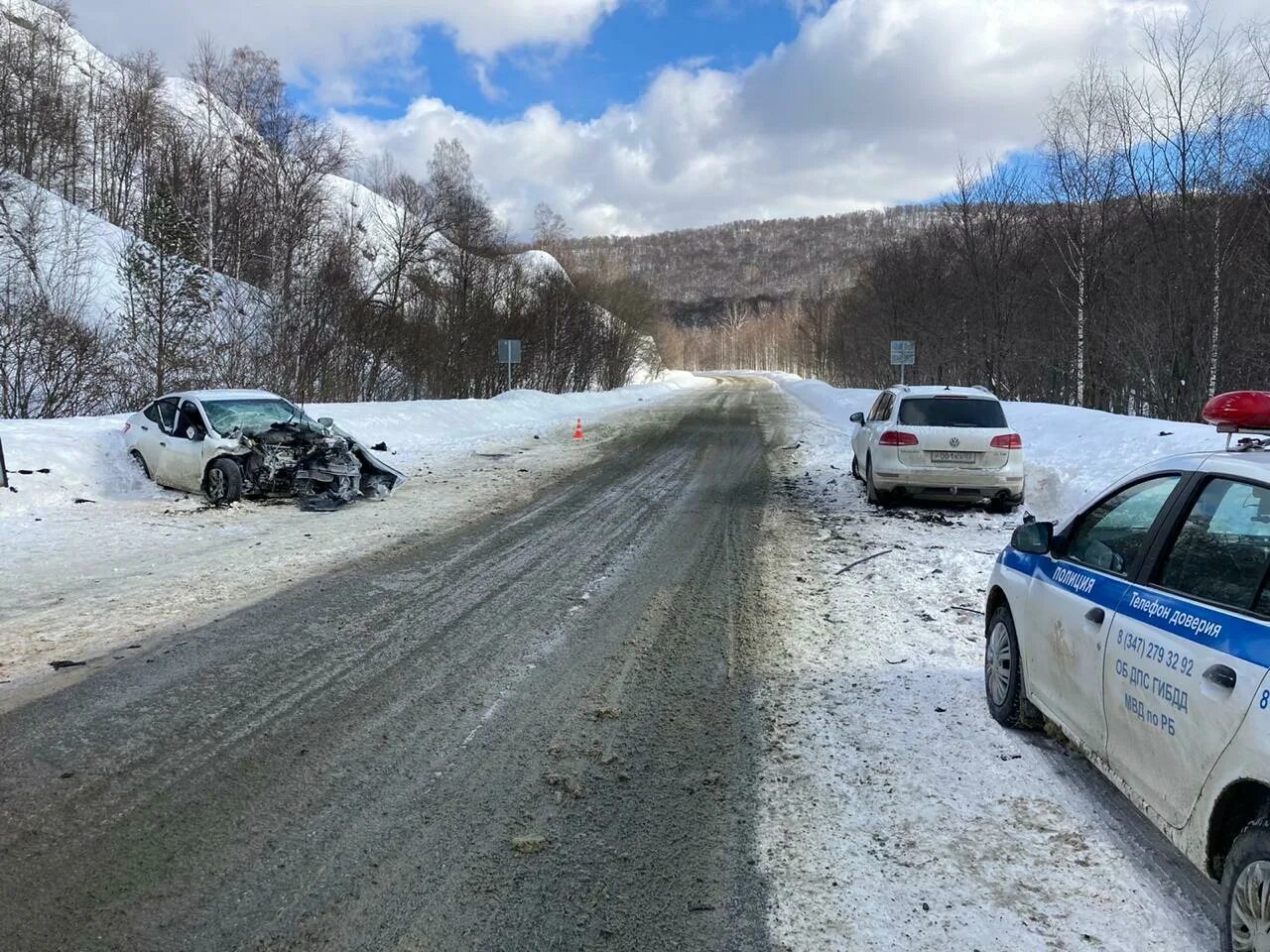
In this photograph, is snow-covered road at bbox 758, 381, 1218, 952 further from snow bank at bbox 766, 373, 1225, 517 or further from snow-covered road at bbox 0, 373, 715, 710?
snow bank at bbox 766, 373, 1225, 517

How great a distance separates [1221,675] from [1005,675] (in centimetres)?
205

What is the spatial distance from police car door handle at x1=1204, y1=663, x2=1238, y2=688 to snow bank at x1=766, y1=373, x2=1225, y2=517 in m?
7.11

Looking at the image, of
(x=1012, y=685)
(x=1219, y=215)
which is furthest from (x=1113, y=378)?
(x=1012, y=685)

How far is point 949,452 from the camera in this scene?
10.4m

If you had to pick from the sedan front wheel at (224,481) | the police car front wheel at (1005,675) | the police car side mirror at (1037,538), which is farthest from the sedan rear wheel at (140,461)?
the police car side mirror at (1037,538)

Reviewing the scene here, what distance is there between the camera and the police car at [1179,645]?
2.21m

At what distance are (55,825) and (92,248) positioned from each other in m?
45.0

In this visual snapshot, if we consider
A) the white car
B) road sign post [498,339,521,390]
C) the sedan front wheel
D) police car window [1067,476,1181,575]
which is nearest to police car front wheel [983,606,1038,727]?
police car window [1067,476,1181,575]

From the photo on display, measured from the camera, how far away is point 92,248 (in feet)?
127

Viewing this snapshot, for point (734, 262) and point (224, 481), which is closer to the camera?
point (224, 481)

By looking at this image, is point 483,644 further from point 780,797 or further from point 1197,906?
point 1197,906

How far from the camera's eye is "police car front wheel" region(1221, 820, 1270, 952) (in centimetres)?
209

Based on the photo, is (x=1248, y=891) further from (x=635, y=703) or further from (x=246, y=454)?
(x=246, y=454)

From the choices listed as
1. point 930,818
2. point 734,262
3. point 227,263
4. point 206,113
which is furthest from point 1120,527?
point 734,262
